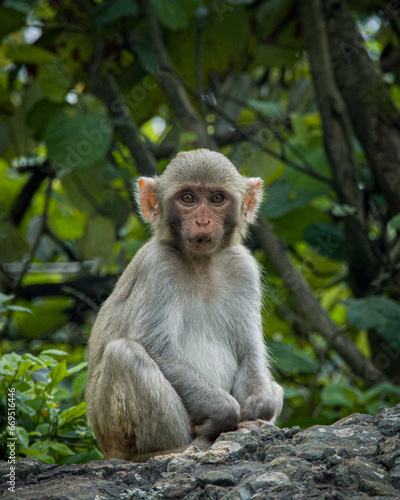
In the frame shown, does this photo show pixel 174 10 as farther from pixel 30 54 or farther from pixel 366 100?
pixel 366 100

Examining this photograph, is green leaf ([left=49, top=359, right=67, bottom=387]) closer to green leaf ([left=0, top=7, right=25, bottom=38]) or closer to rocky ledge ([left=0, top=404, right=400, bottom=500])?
rocky ledge ([left=0, top=404, right=400, bottom=500])

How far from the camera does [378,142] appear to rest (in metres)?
7.87

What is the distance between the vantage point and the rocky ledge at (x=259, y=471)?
3049 millimetres

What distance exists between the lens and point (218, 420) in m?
4.70

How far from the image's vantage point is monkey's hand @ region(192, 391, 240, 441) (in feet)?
15.4

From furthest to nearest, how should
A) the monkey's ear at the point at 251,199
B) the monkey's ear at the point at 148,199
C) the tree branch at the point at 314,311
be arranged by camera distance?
the tree branch at the point at 314,311 < the monkey's ear at the point at 251,199 < the monkey's ear at the point at 148,199

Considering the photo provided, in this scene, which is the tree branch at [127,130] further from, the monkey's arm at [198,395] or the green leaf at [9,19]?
the monkey's arm at [198,395]

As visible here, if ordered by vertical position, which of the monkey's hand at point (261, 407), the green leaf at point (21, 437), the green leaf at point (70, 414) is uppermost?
the monkey's hand at point (261, 407)

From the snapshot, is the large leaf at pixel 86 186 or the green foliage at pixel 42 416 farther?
the large leaf at pixel 86 186

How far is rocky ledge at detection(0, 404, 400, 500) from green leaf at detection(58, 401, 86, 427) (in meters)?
1.42

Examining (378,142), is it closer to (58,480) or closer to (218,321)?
(218,321)

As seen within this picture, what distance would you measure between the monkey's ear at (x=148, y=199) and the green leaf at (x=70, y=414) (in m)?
1.47

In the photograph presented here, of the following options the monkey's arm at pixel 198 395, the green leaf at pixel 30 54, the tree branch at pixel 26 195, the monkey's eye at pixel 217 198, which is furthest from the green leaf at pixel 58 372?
the tree branch at pixel 26 195

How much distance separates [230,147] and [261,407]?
179 inches
